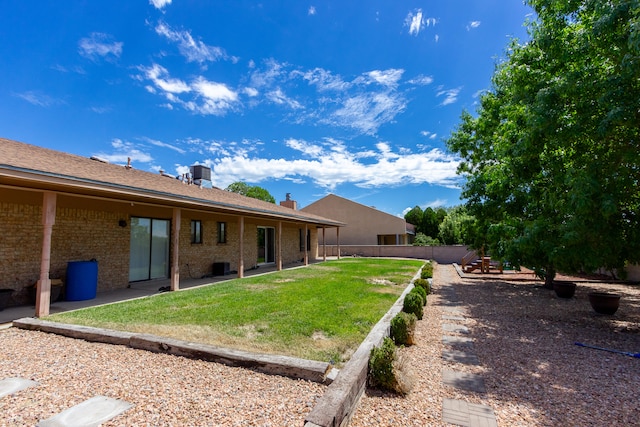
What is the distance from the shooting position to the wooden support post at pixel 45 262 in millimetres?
5746

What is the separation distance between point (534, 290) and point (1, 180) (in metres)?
14.5

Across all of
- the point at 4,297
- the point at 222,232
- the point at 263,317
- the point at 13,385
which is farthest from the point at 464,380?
the point at 222,232

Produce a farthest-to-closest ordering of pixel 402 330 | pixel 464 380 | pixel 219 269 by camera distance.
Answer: pixel 219 269 → pixel 402 330 → pixel 464 380

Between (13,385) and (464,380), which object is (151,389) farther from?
(464,380)

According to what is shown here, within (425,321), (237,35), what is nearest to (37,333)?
(425,321)

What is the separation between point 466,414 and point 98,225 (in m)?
9.71

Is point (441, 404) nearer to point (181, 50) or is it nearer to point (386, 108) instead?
point (181, 50)

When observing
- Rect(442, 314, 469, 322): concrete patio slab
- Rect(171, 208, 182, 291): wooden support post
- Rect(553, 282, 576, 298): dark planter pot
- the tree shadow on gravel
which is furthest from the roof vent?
Rect(553, 282, 576, 298): dark planter pot

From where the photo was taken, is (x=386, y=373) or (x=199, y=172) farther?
(x=199, y=172)

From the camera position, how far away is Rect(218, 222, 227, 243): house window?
13.1m

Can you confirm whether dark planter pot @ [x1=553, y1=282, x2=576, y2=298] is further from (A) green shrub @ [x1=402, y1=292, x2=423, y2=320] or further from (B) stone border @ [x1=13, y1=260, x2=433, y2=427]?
(B) stone border @ [x1=13, y1=260, x2=433, y2=427]

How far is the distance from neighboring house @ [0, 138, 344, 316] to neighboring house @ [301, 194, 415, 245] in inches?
741

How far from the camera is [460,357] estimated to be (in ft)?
14.5

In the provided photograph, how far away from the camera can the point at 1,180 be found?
17.1 feet
